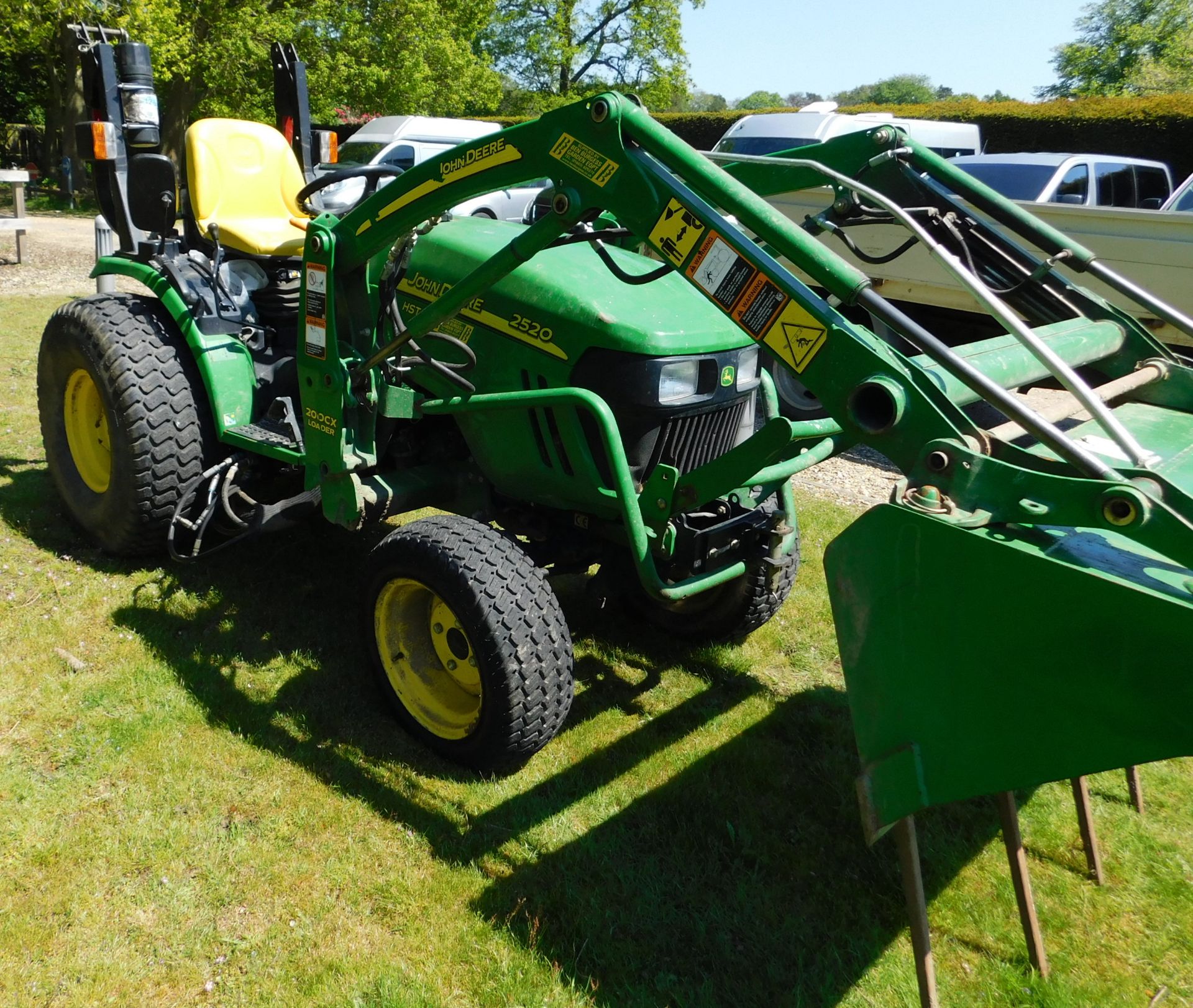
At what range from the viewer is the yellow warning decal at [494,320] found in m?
3.08

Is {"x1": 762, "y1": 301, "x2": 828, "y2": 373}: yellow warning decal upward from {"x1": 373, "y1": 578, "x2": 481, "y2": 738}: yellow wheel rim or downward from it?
upward

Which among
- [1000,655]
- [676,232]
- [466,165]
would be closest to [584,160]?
[676,232]

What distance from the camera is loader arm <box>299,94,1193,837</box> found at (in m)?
1.83

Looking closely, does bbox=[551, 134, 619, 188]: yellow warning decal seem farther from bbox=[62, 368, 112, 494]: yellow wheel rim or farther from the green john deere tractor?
bbox=[62, 368, 112, 494]: yellow wheel rim

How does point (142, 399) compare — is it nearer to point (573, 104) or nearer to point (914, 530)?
point (573, 104)

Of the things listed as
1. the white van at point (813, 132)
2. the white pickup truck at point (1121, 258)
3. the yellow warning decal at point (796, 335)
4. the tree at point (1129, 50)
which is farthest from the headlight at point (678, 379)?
the tree at point (1129, 50)

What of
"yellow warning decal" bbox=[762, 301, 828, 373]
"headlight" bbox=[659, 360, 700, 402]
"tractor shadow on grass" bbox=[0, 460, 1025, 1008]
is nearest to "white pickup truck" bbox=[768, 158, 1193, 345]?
"headlight" bbox=[659, 360, 700, 402]

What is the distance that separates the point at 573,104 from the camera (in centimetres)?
267

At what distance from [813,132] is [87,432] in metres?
10.7

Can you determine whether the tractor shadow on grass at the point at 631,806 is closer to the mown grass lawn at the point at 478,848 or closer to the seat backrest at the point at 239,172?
the mown grass lawn at the point at 478,848

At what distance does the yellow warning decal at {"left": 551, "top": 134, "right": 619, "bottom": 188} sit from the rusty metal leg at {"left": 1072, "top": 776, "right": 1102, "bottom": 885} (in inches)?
83.7

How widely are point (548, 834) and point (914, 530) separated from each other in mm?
1454

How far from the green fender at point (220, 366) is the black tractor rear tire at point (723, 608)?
5.48 ft

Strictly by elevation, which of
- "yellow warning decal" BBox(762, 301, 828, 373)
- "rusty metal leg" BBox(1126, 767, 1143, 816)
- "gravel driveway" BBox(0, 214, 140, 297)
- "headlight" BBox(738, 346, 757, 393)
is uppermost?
"yellow warning decal" BBox(762, 301, 828, 373)
